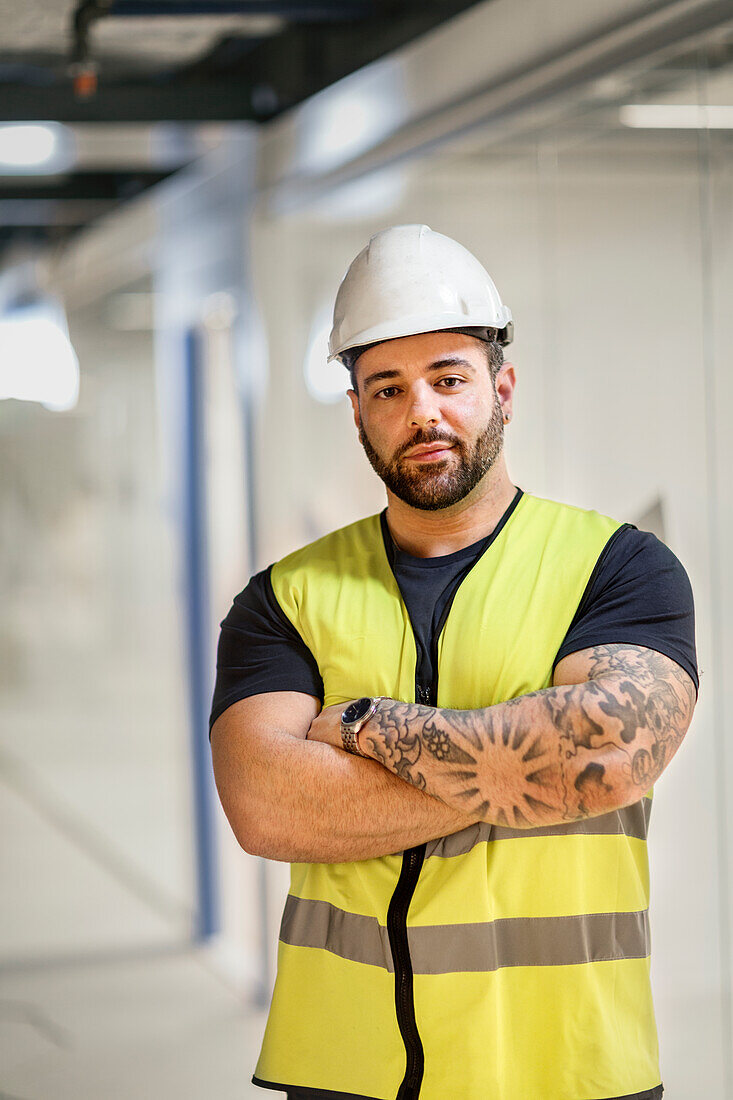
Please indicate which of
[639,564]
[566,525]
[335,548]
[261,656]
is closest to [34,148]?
[335,548]

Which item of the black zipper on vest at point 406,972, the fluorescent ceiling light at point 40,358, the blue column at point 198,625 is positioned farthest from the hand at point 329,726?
the fluorescent ceiling light at point 40,358

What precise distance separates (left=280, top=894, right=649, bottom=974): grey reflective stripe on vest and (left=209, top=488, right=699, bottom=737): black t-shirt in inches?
11.7

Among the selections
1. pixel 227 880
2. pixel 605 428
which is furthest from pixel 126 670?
pixel 605 428

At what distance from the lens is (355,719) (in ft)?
4.91

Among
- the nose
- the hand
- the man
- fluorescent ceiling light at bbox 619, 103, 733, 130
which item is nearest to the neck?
the man

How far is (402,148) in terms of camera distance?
10.1ft

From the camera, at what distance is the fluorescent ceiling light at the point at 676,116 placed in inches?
84.8

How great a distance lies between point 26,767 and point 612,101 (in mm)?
2798

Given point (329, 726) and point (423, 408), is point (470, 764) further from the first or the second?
point (423, 408)

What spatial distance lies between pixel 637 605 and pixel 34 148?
291 centimetres

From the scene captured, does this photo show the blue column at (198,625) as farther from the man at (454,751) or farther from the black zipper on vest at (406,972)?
the black zipper on vest at (406,972)

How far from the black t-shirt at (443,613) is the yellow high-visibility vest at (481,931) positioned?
0.02 m

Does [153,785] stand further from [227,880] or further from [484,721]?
[484,721]

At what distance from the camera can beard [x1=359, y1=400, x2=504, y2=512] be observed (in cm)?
158
